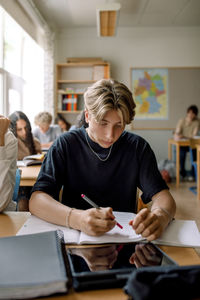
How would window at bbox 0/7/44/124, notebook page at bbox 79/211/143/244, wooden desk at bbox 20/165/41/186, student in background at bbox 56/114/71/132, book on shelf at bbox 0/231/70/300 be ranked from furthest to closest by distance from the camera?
student in background at bbox 56/114/71/132
window at bbox 0/7/44/124
wooden desk at bbox 20/165/41/186
notebook page at bbox 79/211/143/244
book on shelf at bbox 0/231/70/300

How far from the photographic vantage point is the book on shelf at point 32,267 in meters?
0.59

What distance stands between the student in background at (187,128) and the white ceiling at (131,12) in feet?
5.77

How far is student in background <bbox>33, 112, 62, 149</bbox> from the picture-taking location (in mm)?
4734

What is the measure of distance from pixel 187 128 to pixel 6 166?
5.43 m

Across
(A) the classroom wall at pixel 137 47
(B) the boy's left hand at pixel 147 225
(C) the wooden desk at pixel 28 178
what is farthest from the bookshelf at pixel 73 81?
(B) the boy's left hand at pixel 147 225

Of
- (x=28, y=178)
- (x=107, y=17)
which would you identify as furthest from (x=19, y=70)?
(x=28, y=178)

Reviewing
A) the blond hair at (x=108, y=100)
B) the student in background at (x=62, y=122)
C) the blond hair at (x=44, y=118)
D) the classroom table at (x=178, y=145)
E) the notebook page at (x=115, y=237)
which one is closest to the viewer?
the notebook page at (x=115, y=237)

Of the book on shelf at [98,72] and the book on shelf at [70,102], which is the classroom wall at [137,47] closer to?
the book on shelf at [98,72]

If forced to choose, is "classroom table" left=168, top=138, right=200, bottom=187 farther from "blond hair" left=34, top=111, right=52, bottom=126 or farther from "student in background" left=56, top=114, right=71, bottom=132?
"blond hair" left=34, top=111, right=52, bottom=126

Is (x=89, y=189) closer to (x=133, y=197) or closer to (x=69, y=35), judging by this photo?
(x=133, y=197)

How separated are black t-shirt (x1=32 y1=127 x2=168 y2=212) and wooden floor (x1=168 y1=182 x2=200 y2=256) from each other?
2.07 m

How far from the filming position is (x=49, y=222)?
104 cm

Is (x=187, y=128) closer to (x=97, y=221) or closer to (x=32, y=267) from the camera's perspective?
(x=97, y=221)

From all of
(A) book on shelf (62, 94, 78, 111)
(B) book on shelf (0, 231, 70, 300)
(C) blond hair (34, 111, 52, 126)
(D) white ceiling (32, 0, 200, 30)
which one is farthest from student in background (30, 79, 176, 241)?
(A) book on shelf (62, 94, 78, 111)
